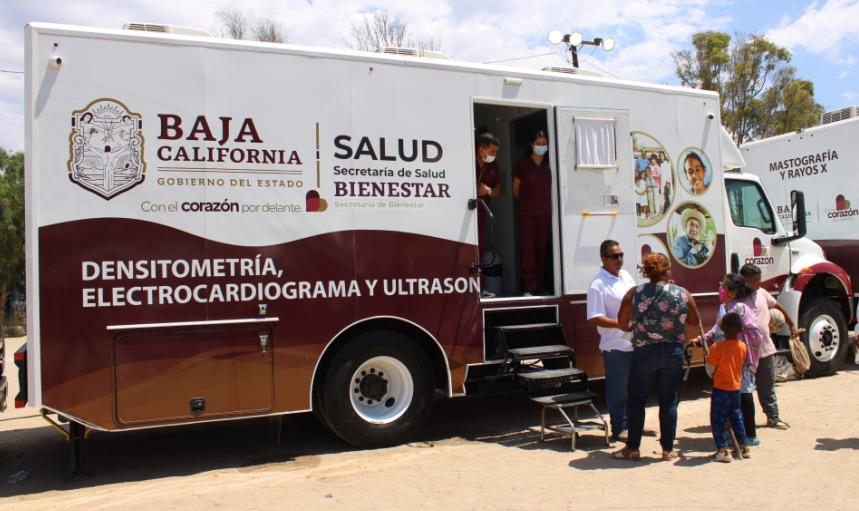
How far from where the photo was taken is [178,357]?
Answer: 17.4 ft

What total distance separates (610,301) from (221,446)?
366 centimetres

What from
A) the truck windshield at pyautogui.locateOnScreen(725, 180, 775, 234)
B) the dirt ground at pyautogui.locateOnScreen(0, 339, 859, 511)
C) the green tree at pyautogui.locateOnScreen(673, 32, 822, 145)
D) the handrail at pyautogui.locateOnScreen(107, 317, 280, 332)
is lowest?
the dirt ground at pyautogui.locateOnScreen(0, 339, 859, 511)

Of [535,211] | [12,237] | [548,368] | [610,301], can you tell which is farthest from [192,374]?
[12,237]

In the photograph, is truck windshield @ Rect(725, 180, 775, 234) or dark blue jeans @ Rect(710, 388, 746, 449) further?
truck windshield @ Rect(725, 180, 775, 234)

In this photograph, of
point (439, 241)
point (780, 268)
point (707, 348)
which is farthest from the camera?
point (780, 268)

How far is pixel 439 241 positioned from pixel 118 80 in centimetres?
281

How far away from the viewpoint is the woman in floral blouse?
527 centimetres

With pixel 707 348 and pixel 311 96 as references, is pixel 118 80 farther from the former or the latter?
pixel 707 348

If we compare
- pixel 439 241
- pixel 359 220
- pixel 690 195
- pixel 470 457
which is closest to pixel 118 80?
pixel 359 220

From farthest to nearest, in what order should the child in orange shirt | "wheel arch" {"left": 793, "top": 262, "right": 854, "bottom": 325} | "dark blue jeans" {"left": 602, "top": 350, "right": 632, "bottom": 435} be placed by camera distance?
"wheel arch" {"left": 793, "top": 262, "right": 854, "bottom": 325}, "dark blue jeans" {"left": 602, "top": 350, "right": 632, "bottom": 435}, the child in orange shirt

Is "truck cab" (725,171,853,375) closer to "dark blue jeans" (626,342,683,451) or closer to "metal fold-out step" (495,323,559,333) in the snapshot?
"metal fold-out step" (495,323,559,333)

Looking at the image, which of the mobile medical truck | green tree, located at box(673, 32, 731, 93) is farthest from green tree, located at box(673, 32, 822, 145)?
the mobile medical truck

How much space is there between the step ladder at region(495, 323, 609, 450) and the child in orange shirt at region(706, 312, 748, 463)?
2.93 ft

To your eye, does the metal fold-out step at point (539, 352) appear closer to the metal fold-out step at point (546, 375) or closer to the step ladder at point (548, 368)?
the step ladder at point (548, 368)
